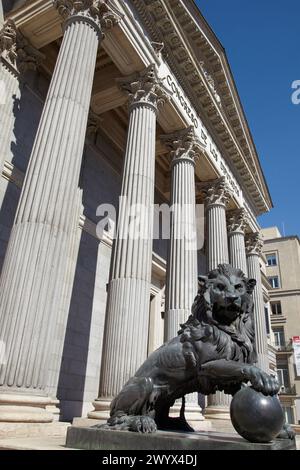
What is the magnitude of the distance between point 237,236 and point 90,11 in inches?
586

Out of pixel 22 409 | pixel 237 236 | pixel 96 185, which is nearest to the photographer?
pixel 22 409

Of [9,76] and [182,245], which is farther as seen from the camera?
[182,245]

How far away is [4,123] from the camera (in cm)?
1177

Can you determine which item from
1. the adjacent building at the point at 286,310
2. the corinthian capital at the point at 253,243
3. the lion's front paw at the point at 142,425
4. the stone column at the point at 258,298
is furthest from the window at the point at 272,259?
the lion's front paw at the point at 142,425

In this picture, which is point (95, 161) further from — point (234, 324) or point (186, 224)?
point (234, 324)

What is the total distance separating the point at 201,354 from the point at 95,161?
13616 mm

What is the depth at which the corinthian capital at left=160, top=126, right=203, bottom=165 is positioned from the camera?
1627 centimetres

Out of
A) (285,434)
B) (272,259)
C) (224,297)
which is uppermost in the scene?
(272,259)

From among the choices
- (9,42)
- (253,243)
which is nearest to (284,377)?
(253,243)

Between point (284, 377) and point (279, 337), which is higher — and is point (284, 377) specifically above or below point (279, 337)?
below

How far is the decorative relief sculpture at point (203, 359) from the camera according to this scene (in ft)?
14.7

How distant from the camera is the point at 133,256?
10859 millimetres

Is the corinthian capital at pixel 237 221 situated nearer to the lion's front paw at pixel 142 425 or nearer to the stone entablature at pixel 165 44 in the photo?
the stone entablature at pixel 165 44

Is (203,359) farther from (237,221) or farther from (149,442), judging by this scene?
(237,221)
